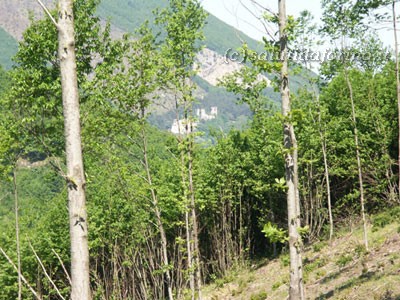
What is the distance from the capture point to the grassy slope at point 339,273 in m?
13.8

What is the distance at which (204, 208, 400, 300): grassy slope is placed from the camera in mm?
13812

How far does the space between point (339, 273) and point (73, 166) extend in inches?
617

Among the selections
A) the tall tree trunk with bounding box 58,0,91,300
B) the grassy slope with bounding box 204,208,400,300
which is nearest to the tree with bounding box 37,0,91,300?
the tall tree trunk with bounding box 58,0,91,300

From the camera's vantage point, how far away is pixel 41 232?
33.5m

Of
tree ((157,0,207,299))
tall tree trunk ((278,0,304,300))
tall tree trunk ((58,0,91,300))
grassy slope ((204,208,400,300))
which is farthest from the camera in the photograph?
tree ((157,0,207,299))

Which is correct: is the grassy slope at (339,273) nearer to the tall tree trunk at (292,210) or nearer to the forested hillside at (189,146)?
the forested hillside at (189,146)

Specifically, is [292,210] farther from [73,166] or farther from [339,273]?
[339,273]

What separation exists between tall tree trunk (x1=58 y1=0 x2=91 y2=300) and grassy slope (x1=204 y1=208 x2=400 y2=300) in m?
10.1

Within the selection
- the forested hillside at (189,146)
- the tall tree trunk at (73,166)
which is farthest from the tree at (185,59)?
the tall tree trunk at (73,166)

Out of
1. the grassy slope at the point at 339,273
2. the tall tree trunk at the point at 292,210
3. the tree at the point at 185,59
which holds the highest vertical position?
the tree at the point at 185,59

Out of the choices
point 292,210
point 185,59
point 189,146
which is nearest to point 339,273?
point 189,146

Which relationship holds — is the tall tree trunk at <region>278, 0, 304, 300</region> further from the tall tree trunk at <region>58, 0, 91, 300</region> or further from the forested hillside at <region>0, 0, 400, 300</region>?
the tall tree trunk at <region>58, 0, 91, 300</region>

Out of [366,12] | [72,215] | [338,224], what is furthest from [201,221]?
[72,215]

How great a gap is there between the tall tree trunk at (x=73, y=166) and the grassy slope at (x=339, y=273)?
10089 millimetres
